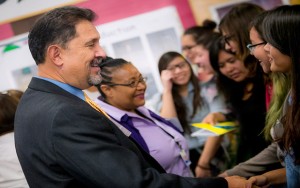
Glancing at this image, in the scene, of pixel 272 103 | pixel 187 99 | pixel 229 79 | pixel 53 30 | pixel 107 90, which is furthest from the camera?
pixel 187 99

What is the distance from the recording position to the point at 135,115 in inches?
72.3

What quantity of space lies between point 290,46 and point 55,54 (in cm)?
93

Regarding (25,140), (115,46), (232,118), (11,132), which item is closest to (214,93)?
(232,118)

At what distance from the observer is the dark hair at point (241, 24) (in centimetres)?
200

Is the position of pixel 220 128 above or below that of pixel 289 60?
below

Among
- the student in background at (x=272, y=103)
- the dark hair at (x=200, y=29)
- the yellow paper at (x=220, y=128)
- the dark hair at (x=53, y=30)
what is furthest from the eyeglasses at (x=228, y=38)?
the dark hair at (x=53, y=30)

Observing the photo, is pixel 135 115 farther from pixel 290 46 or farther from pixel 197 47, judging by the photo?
pixel 197 47

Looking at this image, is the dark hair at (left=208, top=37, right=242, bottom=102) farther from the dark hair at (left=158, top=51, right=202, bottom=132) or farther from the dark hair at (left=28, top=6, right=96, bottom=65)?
the dark hair at (left=28, top=6, right=96, bottom=65)

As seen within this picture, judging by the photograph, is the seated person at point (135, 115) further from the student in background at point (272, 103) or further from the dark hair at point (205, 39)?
the dark hair at point (205, 39)

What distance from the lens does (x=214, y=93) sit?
101 inches

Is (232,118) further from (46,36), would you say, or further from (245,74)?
(46,36)

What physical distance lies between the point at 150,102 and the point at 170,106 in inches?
14.2

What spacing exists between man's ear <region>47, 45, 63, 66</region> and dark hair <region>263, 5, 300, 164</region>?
2.83ft

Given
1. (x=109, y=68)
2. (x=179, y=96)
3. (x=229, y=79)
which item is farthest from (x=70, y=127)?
(x=179, y=96)
